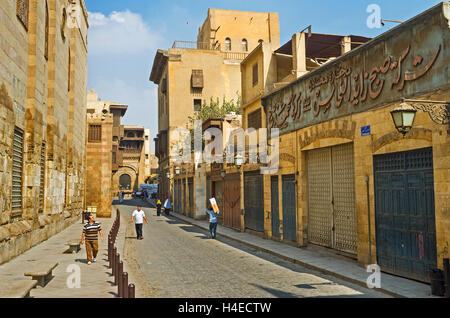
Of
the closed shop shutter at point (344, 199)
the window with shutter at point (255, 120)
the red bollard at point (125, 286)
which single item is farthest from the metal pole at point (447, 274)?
the window with shutter at point (255, 120)

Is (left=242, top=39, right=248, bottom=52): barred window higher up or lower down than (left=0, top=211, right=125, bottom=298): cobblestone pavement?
higher up

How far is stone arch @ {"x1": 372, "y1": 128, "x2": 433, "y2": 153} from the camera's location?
9098 millimetres

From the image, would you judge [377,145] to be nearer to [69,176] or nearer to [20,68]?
[20,68]

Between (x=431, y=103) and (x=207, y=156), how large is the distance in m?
23.3

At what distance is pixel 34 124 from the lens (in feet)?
47.9

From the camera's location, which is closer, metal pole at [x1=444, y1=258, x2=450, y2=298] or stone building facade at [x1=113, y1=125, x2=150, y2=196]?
metal pole at [x1=444, y1=258, x2=450, y2=298]

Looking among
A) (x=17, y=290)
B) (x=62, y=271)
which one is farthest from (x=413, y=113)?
(x=62, y=271)

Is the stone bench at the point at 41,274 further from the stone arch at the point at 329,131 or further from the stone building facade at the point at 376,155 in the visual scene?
the stone arch at the point at 329,131

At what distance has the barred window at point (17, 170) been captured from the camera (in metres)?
13.3

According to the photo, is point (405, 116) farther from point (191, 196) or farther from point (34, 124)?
point (191, 196)

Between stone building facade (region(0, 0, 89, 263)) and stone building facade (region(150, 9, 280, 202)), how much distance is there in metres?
22.7

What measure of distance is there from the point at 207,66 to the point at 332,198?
37.3m

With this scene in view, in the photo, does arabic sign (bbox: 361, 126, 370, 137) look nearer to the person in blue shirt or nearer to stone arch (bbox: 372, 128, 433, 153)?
stone arch (bbox: 372, 128, 433, 153)

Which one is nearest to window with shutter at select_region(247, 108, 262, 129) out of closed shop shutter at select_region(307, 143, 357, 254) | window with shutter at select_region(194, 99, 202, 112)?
closed shop shutter at select_region(307, 143, 357, 254)
